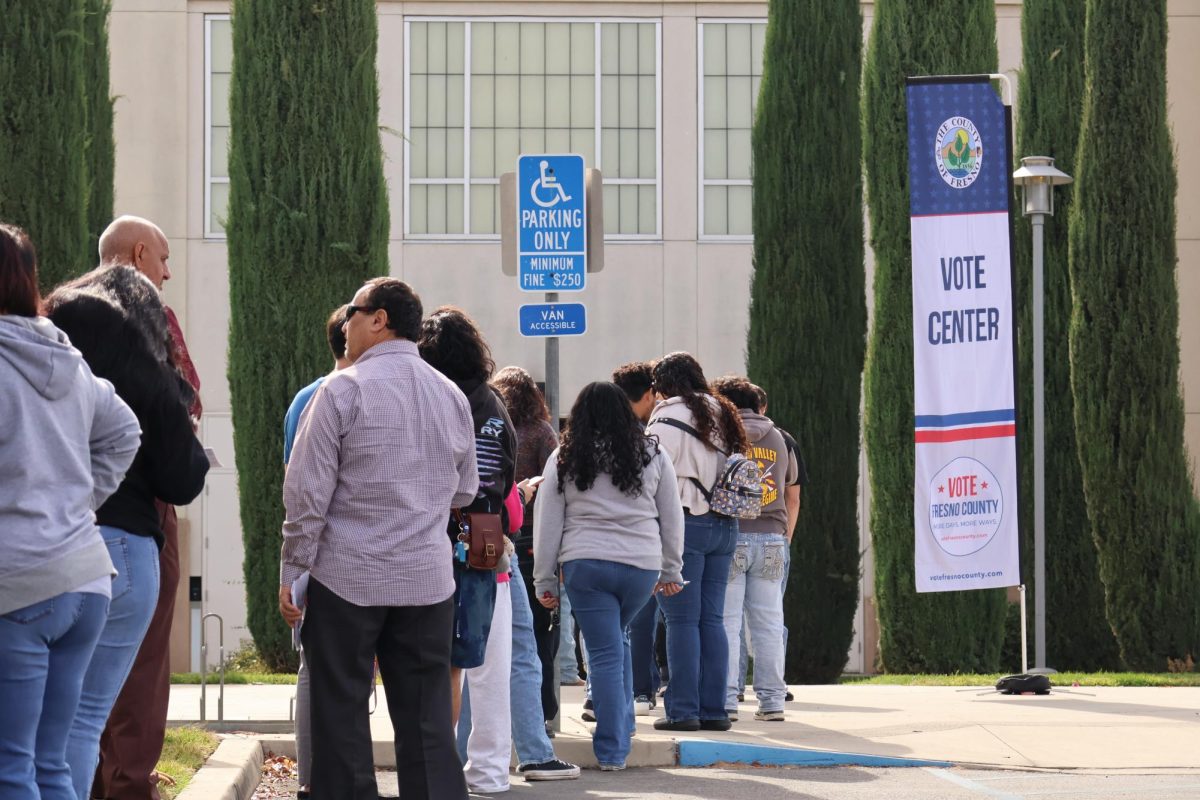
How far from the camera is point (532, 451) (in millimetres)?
8961

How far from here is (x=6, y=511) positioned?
4.14 meters

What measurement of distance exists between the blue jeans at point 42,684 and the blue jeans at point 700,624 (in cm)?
495

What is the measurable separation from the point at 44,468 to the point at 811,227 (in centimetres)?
1418

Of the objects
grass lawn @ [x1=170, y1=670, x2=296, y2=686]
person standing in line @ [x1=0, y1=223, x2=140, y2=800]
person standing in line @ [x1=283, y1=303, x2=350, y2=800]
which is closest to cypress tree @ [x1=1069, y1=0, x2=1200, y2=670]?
grass lawn @ [x1=170, y1=670, x2=296, y2=686]

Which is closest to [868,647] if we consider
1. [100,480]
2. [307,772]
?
[307,772]

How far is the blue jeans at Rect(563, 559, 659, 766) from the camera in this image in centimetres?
802

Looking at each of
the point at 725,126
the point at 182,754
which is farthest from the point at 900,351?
the point at 182,754

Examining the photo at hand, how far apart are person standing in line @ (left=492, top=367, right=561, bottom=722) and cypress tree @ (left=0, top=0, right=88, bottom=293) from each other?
5.58m

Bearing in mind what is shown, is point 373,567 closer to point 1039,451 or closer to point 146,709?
point 146,709

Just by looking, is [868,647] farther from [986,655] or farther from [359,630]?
[359,630]

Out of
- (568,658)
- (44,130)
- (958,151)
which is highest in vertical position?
(44,130)

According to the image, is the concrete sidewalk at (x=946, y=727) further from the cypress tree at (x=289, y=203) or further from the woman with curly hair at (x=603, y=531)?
the cypress tree at (x=289, y=203)

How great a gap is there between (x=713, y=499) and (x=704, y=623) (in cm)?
62

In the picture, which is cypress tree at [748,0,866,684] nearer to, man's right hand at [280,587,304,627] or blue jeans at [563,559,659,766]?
blue jeans at [563,559,659,766]
